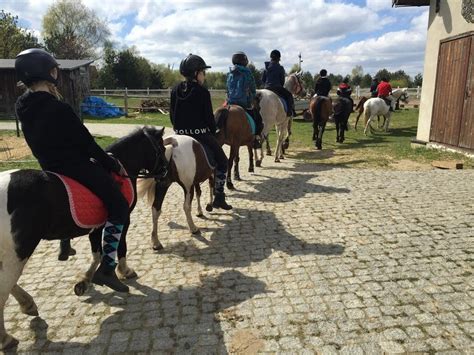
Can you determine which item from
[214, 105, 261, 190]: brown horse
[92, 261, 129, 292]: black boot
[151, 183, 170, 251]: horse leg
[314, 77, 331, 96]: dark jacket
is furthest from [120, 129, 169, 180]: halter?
[314, 77, 331, 96]: dark jacket

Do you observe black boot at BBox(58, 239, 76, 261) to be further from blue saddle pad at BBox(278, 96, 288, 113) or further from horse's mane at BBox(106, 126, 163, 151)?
blue saddle pad at BBox(278, 96, 288, 113)

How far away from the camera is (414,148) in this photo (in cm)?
1261

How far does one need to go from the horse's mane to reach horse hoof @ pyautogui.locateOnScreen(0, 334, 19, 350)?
2010 millimetres

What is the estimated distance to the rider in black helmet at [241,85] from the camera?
822cm

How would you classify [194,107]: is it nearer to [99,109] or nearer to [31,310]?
[31,310]


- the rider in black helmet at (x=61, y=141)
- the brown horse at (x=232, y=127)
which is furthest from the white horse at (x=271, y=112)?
the rider in black helmet at (x=61, y=141)

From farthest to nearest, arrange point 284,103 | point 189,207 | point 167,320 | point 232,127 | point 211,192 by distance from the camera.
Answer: point 284,103 < point 232,127 < point 211,192 < point 189,207 < point 167,320

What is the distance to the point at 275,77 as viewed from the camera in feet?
35.4

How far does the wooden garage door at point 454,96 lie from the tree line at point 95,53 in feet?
78.0

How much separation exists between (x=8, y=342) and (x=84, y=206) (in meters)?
1.30

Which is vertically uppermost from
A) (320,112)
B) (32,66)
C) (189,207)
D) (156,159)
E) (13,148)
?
(32,66)

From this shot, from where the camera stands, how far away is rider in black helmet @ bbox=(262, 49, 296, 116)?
10.5 m

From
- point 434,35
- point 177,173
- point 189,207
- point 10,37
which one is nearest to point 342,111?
point 434,35

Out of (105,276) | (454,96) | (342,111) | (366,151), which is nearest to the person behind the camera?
(105,276)
